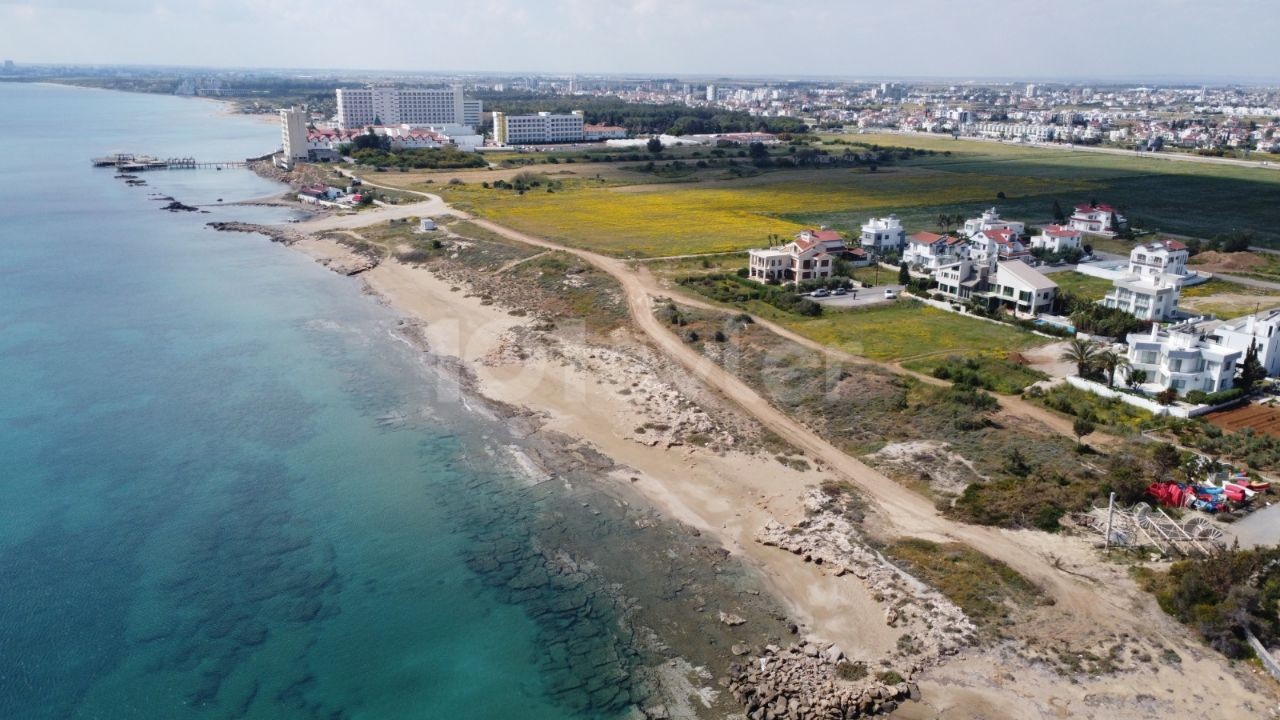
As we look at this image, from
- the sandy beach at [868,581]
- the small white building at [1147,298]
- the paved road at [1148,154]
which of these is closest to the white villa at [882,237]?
the small white building at [1147,298]

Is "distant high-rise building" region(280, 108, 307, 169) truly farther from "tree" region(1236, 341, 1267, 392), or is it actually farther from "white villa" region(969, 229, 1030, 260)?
"tree" region(1236, 341, 1267, 392)

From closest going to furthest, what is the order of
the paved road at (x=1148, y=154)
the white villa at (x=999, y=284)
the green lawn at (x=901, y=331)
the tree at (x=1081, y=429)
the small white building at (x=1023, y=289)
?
1. the tree at (x=1081, y=429)
2. the green lawn at (x=901, y=331)
3. the small white building at (x=1023, y=289)
4. the white villa at (x=999, y=284)
5. the paved road at (x=1148, y=154)

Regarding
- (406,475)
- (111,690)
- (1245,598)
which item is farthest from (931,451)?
(111,690)

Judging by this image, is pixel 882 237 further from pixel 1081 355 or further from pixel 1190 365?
pixel 1190 365

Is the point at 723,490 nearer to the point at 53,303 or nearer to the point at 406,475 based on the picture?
the point at 406,475

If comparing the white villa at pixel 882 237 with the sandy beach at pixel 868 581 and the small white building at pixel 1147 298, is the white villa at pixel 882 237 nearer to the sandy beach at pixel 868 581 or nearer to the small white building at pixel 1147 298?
the small white building at pixel 1147 298

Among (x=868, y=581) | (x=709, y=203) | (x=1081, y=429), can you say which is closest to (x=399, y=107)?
(x=709, y=203)
